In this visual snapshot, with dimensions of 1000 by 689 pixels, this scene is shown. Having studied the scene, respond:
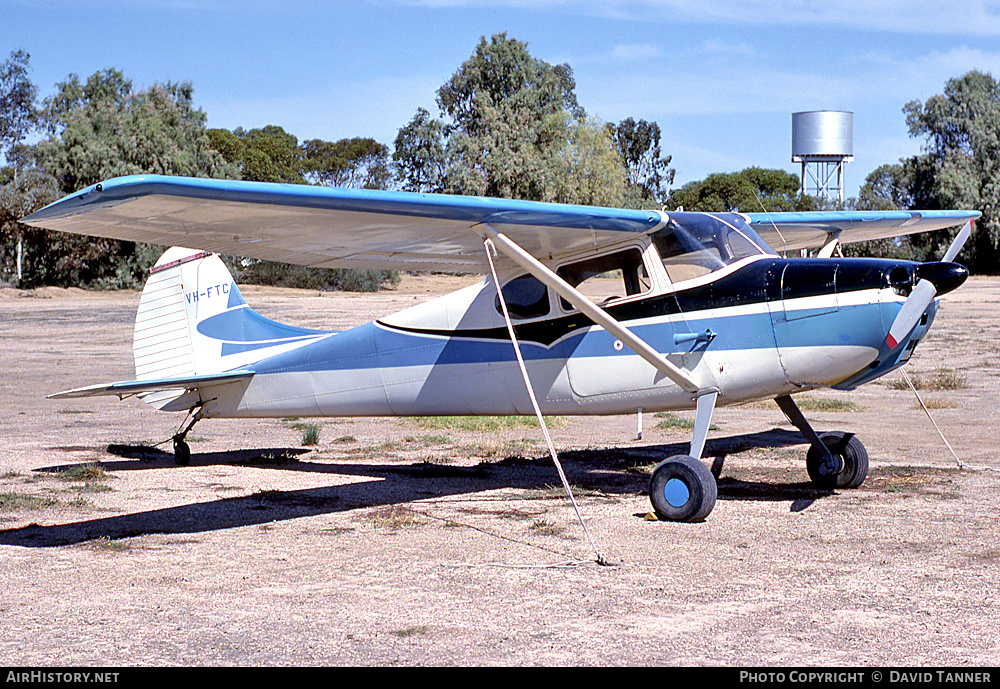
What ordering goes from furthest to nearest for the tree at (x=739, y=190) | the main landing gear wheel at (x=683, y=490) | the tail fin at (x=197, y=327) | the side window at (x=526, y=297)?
the tree at (x=739, y=190)
the tail fin at (x=197, y=327)
the side window at (x=526, y=297)
the main landing gear wheel at (x=683, y=490)

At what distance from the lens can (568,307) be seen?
8508 millimetres

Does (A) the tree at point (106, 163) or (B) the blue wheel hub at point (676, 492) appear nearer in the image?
(B) the blue wheel hub at point (676, 492)

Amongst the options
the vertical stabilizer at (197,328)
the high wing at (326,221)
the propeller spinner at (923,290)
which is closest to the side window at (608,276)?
the high wing at (326,221)

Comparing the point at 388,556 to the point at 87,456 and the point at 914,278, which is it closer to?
the point at 914,278

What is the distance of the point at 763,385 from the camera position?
7871 millimetres

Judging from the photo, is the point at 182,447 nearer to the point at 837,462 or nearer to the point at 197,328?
the point at 197,328

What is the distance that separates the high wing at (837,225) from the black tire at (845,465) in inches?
81.2

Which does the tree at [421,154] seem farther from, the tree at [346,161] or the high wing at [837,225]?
the high wing at [837,225]

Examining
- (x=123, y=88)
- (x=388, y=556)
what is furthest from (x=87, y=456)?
(x=123, y=88)

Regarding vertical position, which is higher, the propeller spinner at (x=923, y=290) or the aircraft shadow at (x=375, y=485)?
the propeller spinner at (x=923, y=290)

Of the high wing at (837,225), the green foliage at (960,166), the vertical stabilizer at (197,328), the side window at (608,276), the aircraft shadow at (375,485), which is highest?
the green foliage at (960,166)

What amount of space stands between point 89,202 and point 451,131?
214 ft

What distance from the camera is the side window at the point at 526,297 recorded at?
28.3 feet

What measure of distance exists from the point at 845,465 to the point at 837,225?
8.89 feet
